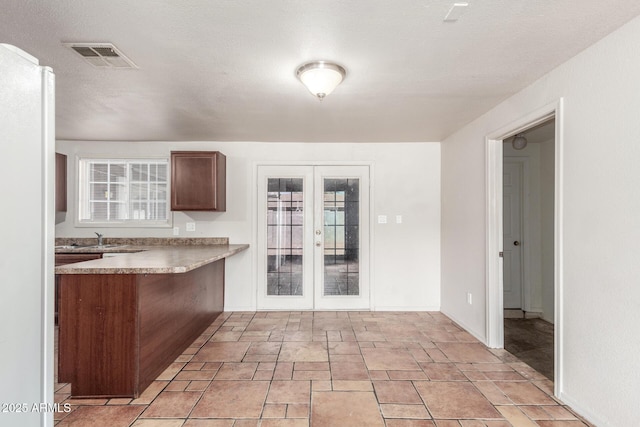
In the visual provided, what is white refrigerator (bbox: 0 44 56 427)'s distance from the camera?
93cm

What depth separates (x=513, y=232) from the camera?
14.4 feet

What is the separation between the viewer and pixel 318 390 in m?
2.35

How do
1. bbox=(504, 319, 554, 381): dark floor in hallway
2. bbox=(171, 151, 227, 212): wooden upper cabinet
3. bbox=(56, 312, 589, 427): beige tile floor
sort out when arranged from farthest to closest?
bbox=(171, 151, 227, 212): wooden upper cabinet < bbox=(504, 319, 554, 381): dark floor in hallway < bbox=(56, 312, 589, 427): beige tile floor

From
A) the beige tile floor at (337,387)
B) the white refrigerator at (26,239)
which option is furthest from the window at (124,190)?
the white refrigerator at (26,239)

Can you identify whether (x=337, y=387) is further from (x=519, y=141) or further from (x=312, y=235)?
(x=519, y=141)

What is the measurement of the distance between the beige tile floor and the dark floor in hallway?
0.15 metres

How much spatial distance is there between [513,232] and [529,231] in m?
0.19

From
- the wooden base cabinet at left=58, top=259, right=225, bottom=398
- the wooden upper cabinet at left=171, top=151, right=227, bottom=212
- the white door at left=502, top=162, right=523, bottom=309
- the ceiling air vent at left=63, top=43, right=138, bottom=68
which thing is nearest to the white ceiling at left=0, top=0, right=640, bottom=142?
the ceiling air vent at left=63, top=43, right=138, bottom=68

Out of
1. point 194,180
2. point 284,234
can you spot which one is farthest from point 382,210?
point 194,180

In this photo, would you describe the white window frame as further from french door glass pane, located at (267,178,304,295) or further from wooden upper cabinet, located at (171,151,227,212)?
french door glass pane, located at (267,178,304,295)

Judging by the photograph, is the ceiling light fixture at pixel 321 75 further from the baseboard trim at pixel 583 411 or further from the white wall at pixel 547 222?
the white wall at pixel 547 222

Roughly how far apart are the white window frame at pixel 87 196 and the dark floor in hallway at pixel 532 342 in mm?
4233

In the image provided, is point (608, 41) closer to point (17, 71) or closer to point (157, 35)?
point (157, 35)

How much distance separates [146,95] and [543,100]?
311 cm
